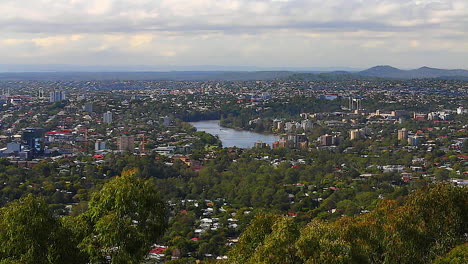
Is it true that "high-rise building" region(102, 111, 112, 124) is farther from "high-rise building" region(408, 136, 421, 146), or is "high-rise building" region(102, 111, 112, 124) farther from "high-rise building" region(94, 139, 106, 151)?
"high-rise building" region(408, 136, 421, 146)

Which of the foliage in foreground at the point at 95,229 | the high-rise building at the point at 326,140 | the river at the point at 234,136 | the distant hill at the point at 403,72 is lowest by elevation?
the river at the point at 234,136

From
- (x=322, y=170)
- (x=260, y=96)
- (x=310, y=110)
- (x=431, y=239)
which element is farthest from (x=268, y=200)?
(x=260, y=96)

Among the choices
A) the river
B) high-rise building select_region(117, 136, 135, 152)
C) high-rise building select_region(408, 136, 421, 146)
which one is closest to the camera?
high-rise building select_region(117, 136, 135, 152)

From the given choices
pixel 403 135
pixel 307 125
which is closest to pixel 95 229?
pixel 403 135

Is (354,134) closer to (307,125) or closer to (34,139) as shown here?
(307,125)

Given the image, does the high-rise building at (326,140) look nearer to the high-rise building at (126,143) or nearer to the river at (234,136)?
the river at (234,136)

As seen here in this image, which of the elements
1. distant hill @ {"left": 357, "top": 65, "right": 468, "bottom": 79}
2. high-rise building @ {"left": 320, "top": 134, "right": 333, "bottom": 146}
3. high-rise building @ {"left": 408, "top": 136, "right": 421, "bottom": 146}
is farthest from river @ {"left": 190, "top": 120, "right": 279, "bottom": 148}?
distant hill @ {"left": 357, "top": 65, "right": 468, "bottom": 79}

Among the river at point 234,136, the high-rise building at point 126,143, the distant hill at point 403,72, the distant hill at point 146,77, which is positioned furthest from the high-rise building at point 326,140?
the distant hill at point 403,72

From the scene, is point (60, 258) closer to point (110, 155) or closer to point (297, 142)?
point (110, 155)
